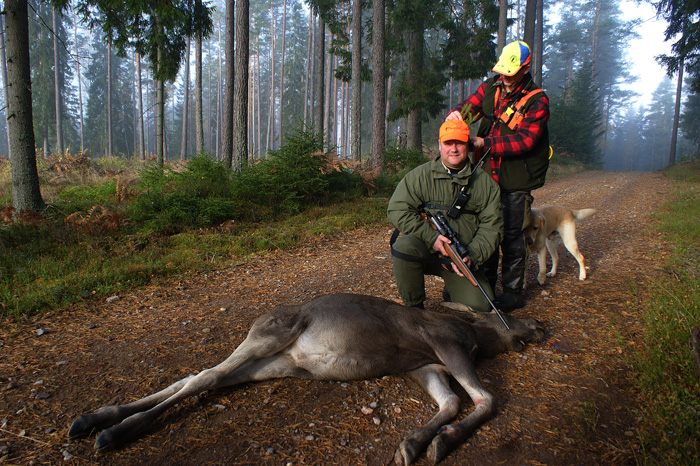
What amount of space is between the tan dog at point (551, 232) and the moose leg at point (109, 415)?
4.40m

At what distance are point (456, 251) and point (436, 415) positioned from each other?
1.46m

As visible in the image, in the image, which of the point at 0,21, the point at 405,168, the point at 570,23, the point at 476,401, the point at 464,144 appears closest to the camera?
the point at 476,401

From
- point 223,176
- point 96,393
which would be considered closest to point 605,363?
point 96,393

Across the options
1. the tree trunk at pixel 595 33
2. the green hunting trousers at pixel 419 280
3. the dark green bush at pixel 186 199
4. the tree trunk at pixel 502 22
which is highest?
the tree trunk at pixel 595 33

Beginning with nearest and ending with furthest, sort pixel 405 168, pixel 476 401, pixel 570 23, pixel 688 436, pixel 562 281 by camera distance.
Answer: pixel 688 436, pixel 476 401, pixel 562 281, pixel 405 168, pixel 570 23

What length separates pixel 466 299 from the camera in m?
3.74

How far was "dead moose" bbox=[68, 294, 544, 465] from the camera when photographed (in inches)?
101

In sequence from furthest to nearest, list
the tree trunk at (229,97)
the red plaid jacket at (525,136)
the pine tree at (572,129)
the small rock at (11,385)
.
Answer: the pine tree at (572,129) → the tree trunk at (229,97) → the red plaid jacket at (525,136) → the small rock at (11,385)

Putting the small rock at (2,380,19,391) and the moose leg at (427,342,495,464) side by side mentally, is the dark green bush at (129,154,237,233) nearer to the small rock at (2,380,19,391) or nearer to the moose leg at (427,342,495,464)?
the small rock at (2,380,19,391)

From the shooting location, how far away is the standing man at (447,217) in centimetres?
361

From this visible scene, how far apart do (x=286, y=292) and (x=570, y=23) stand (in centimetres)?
6663

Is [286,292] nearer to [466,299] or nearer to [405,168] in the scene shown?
[466,299]

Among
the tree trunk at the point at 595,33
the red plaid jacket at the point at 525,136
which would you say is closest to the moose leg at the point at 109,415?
the red plaid jacket at the point at 525,136

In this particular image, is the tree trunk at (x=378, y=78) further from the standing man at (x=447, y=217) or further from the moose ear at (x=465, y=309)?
→ the moose ear at (x=465, y=309)
